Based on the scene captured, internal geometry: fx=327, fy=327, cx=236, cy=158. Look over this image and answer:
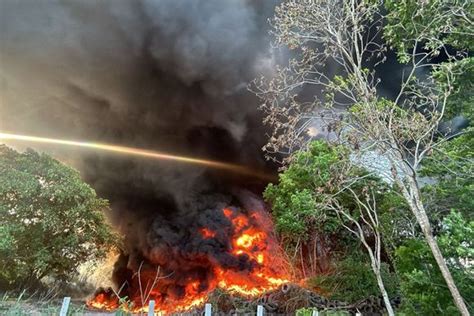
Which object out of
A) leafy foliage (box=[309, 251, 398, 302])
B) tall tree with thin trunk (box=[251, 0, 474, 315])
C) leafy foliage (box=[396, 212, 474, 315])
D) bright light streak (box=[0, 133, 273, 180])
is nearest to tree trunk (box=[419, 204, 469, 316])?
leafy foliage (box=[396, 212, 474, 315])

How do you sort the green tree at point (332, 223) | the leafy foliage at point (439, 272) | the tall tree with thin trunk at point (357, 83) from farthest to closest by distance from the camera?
the green tree at point (332, 223)
the tall tree with thin trunk at point (357, 83)
the leafy foliage at point (439, 272)

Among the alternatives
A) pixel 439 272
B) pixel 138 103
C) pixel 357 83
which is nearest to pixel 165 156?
pixel 138 103

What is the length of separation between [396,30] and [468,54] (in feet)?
7.17

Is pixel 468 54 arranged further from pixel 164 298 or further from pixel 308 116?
pixel 164 298

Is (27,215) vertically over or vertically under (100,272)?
over

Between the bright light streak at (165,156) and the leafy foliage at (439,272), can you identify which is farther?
the bright light streak at (165,156)

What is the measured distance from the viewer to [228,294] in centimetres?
1368

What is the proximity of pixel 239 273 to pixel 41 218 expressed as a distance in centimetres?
995

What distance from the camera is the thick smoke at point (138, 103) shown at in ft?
53.4

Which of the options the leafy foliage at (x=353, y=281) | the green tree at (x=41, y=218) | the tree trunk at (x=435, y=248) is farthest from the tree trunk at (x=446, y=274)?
the green tree at (x=41, y=218)

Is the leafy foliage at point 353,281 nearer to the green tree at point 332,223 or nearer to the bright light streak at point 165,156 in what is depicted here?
the green tree at point 332,223

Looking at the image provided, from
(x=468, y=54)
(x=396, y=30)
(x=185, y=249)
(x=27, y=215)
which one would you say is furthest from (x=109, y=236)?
(x=468, y=54)

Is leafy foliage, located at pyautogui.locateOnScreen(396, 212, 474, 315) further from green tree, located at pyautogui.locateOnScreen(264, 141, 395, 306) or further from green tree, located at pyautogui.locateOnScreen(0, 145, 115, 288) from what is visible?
green tree, located at pyautogui.locateOnScreen(0, 145, 115, 288)

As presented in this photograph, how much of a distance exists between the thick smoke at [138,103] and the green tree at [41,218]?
244 inches
